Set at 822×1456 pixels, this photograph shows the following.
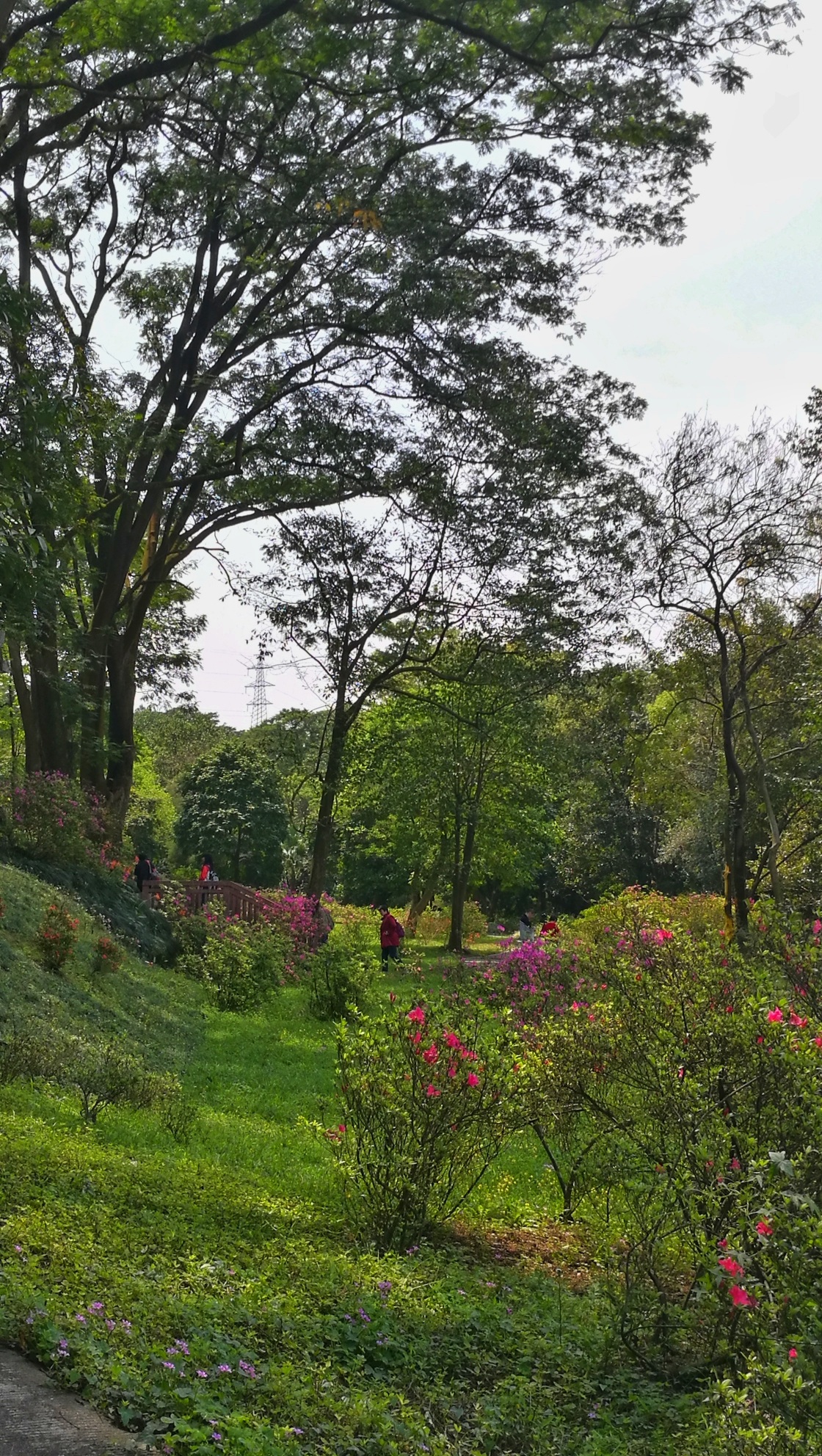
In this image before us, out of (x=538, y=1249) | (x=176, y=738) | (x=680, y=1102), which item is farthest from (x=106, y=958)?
(x=176, y=738)

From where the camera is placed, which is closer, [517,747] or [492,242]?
[492,242]

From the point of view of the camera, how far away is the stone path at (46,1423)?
2.66m

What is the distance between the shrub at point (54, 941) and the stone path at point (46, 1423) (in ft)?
27.3

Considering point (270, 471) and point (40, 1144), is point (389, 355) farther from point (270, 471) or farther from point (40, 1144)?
point (40, 1144)

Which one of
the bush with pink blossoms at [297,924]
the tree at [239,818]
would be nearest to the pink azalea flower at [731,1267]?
the bush with pink blossoms at [297,924]

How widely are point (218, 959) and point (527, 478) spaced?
8459 millimetres

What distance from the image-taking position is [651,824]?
41094 mm

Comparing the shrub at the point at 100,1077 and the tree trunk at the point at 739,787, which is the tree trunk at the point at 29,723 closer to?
the shrub at the point at 100,1077

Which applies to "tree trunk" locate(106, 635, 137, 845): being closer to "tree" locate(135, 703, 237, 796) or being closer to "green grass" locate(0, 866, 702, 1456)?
"tree" locate(135, 703, 237, 796)

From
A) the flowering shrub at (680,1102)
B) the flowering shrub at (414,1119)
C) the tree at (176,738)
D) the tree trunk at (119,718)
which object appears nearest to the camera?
the flowering shrub at (680,1102)

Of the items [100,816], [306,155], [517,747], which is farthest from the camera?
[517,747]

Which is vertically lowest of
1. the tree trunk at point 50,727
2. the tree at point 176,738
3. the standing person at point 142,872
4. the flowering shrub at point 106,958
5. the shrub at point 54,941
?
the flowering shrub at point 106,958

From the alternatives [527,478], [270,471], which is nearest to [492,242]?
[527,478]

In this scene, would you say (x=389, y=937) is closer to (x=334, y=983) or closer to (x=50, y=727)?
(x=334, y=983)
